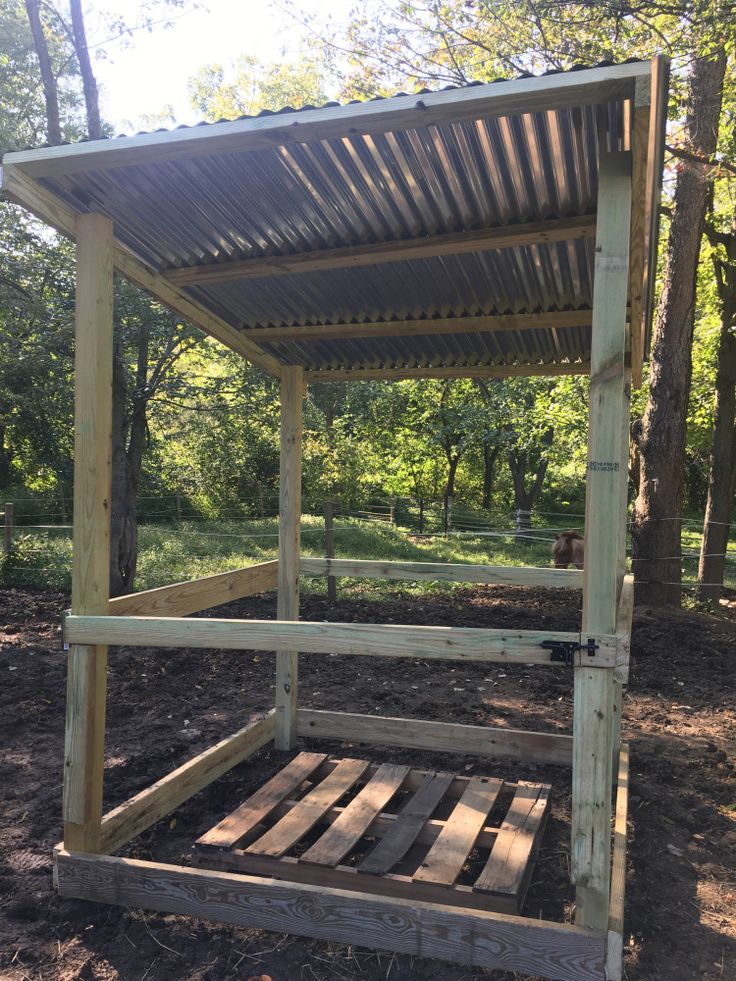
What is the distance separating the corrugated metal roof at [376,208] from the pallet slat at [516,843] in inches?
105

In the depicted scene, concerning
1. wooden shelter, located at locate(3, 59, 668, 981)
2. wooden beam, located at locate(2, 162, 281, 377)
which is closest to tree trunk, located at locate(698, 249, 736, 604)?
wooden shelter, located at locate(3, 59, 668, 981)

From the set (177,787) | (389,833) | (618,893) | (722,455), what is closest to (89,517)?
(177,787)

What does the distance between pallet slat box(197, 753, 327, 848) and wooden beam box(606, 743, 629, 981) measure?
1581 mm

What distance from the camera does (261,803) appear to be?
142 inches

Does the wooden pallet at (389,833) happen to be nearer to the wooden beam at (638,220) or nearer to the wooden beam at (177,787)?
the wooden beam at (177,787)

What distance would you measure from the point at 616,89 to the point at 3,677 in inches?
250

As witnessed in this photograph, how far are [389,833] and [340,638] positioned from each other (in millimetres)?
1211

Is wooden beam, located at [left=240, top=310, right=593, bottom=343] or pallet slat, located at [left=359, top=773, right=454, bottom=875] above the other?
wooden beam, located at [left=240, top=310, right=593, bottom=343]

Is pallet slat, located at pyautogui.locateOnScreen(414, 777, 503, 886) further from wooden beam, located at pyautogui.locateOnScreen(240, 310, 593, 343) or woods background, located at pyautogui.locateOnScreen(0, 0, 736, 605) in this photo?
woods background, located at pyautogui.locateOnScreen(0, 0, 736, 605)

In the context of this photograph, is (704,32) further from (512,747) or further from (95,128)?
(512,747)

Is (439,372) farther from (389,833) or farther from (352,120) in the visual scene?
(389,833)

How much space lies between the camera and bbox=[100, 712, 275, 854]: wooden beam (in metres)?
3.27

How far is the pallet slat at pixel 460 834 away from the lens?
2.95m

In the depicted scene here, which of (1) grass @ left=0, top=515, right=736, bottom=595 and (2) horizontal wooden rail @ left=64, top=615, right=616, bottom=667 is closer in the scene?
(2) horizontal wooden rail @ left=64, top=615, right=616, bottom=667
